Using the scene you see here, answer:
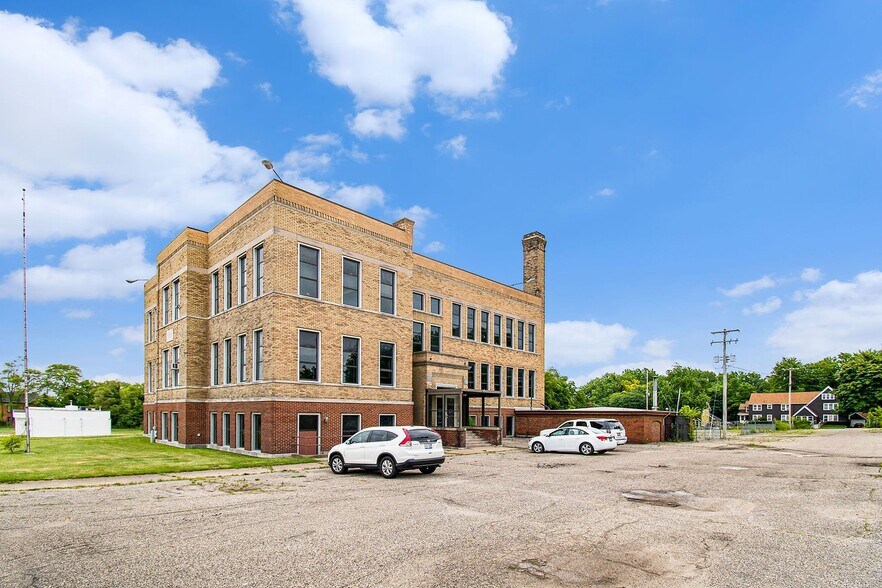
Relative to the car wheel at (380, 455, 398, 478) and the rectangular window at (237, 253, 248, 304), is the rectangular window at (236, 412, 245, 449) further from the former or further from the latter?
the car wheel at (380, 455, 398, 478)

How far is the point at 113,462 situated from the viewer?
2281 cm

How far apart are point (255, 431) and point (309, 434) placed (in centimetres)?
257

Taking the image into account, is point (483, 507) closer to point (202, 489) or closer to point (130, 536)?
point (130, 536)

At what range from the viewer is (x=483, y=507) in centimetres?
1280

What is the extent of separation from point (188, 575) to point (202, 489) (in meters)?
8.66

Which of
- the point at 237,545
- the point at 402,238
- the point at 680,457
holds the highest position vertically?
the point at 402,238

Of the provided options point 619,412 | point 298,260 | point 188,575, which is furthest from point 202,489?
point 619,412

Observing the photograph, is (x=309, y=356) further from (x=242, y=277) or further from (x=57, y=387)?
(x=57, y=387)

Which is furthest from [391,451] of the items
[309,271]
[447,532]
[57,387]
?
[57,387]

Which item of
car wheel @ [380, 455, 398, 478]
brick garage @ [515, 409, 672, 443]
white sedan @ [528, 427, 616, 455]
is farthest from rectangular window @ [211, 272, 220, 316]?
brick garage @ [515, 409, 672, 443]

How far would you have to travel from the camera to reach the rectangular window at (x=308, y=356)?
25.9 m

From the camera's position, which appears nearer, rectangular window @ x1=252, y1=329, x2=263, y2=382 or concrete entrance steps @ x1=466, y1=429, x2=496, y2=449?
rectangular window @ x1=252, y1=329, x2=263, y2=382

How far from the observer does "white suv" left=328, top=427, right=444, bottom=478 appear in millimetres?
17859

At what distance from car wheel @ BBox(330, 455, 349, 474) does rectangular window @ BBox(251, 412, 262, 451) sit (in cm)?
757
